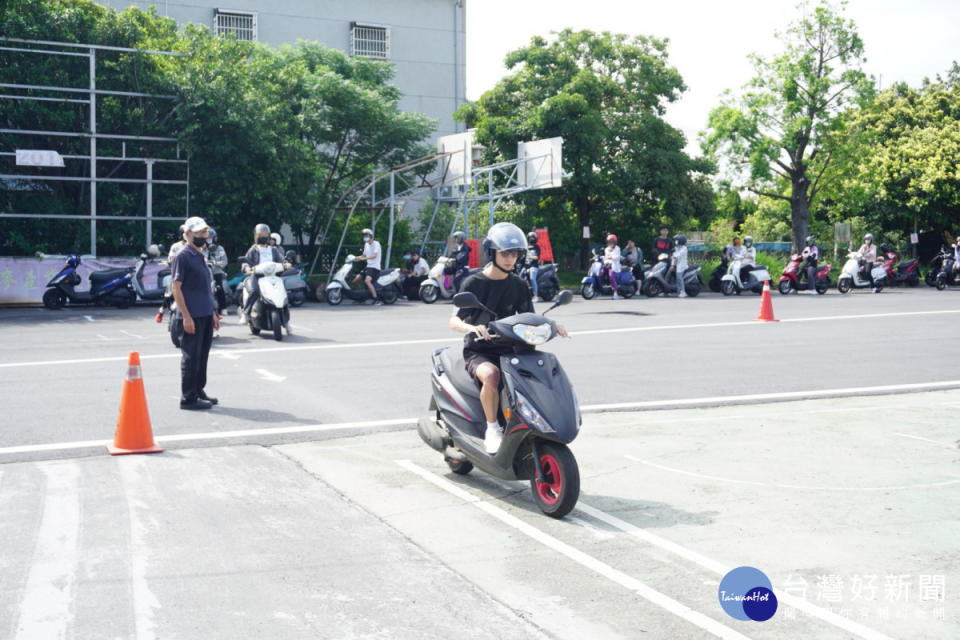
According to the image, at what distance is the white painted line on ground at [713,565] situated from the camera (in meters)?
4.06

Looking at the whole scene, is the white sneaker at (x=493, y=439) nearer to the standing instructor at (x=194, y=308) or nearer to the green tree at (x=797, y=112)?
the standing instructor at (x=194, y=308)

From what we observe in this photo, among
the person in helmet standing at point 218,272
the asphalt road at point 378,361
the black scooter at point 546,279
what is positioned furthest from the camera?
the black scooter at point 546,279

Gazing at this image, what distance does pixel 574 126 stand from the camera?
3212 centimetres

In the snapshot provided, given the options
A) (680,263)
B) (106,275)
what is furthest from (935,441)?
(680,263)

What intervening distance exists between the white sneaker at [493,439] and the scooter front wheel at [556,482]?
293mm

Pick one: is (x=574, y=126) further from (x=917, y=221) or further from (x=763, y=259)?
(x=917, y=221)

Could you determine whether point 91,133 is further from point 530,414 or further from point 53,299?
point 530,414

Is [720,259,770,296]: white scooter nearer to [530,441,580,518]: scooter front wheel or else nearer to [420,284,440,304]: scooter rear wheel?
[420,284,440,304]: scooter rear wheel

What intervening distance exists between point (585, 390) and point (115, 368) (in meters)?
5.65

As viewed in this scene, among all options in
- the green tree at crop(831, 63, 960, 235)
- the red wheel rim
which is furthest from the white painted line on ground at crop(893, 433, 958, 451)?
the green tree at crop(831, 63, 960, 235)

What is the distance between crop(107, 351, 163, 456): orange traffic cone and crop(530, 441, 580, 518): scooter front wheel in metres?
3.25

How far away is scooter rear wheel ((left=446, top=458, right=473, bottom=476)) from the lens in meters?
6.73

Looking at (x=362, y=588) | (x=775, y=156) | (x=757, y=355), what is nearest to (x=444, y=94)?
(x=775, y=156)

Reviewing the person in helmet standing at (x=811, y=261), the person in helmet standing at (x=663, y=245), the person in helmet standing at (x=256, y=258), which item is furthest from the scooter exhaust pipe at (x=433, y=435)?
the person in helmet standing at (x=811, y=261)
